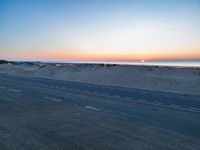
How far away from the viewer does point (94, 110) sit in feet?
38.7

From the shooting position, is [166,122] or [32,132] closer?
[32,132]

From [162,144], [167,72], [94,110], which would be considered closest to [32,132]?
[162,144]

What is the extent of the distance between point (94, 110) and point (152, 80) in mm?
19697

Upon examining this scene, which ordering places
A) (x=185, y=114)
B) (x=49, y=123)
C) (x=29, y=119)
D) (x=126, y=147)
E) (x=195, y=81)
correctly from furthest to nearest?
(x=195, y=81) → (x=185, y=114) → (x=29, y=119) → (x=49, y=123) → (x=126, y=147)

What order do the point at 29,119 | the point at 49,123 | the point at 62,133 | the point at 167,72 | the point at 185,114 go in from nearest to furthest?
the point at 62,133, the point at 49,123, the point at 29,119, the point at 185,114, the point at 167,72

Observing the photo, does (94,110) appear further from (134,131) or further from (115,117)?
(134,131)

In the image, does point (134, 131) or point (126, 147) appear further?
point (134, 131)

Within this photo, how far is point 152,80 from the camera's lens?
100 feet

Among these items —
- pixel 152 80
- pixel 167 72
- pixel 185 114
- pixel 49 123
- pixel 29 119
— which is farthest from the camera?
pixel 167 72

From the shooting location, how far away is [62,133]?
781 centimetres

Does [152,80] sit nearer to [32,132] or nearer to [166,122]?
[166,122]

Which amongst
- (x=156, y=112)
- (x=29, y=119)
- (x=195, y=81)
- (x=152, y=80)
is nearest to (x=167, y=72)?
(x=152, y=80)

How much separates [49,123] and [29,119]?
101cm

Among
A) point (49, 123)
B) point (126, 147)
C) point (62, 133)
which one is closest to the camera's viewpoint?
point (126, 147)
